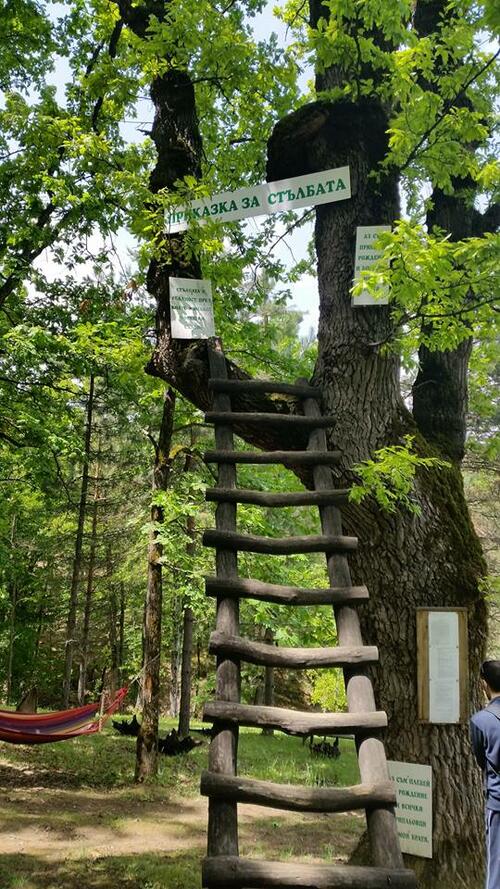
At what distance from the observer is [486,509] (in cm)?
1689

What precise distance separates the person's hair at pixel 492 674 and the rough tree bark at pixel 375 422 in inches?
14.4

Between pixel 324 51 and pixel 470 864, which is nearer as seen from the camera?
pixel 470 864

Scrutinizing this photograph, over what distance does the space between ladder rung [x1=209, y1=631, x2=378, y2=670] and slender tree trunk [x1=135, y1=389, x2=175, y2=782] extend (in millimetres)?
5572

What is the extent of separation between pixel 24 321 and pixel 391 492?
683 centimetres

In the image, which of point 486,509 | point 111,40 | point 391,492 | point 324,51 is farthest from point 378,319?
point 486,509

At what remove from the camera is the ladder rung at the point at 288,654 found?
240 cm

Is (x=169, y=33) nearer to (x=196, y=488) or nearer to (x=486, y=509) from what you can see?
(x=196, y=488)

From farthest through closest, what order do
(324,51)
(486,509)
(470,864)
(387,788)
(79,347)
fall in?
(486,509)
(79,347)
(324,51)
(470,864)
(387,788)

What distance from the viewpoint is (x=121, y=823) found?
632 centimetres

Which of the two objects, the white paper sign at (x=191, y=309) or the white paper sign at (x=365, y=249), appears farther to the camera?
the white paper sign at (x=191, y=309)

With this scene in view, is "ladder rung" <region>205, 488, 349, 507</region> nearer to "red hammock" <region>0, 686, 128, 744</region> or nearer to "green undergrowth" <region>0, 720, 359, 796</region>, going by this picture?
"red hammock" <region>0, 686, 128, 744</region>

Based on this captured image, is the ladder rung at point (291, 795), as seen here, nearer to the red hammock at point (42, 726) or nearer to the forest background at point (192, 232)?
the forest background at point (192, 232)

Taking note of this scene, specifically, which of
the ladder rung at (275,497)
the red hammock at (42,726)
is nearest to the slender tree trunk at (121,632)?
the red hammock at (42,726)

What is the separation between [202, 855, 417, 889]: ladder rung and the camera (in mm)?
1818
